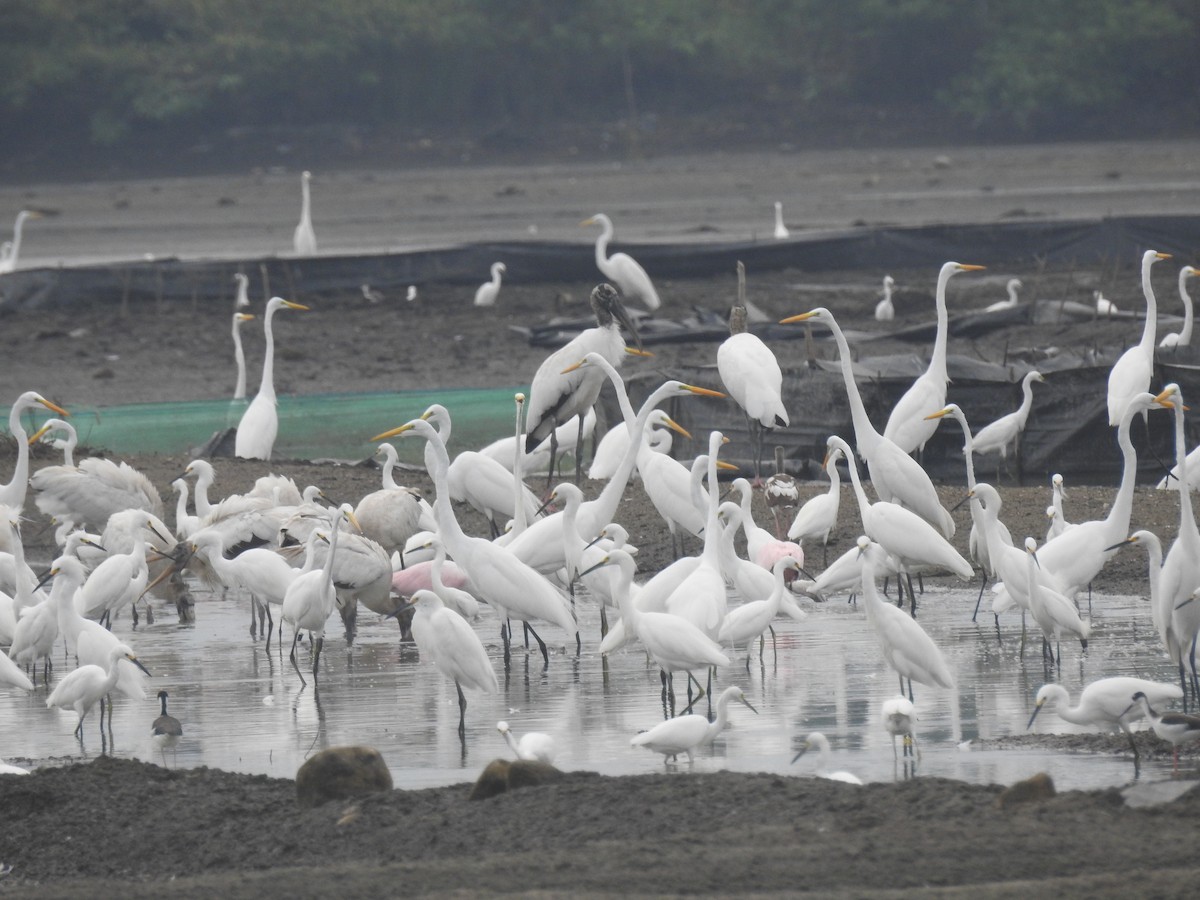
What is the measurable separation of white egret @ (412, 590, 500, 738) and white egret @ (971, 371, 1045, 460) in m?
5.65

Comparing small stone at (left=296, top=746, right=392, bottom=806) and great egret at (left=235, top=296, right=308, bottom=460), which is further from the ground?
great egret at (left=235, top=296, right=308, bottom=460)

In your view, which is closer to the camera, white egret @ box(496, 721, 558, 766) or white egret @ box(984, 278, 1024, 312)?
white egret @ box(496, 721, 558, 766)

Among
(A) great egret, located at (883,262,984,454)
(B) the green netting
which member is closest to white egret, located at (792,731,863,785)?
(A) great egret, located at (883,262,984,454)

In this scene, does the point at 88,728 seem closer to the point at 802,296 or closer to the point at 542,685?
the point at 542,685

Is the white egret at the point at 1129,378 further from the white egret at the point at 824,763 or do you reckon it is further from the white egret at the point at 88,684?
the white egret at the point at 88,684

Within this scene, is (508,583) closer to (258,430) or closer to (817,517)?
(817,517)

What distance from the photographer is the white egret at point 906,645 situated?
7.79m

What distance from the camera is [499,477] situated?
39.5ft

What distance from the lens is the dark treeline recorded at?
57.6 metres

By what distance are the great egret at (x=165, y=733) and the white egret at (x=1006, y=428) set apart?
6601 mm

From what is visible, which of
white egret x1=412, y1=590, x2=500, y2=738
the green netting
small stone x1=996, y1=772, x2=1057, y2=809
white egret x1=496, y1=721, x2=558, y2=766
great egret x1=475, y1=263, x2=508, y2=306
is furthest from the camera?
great egret x1=475, y1=263, x2=508, y2=306

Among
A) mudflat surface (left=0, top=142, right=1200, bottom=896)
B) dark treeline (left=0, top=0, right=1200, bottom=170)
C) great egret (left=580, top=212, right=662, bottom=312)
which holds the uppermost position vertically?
dark treeline (left=0, top=0, right=1200, bottom=170)

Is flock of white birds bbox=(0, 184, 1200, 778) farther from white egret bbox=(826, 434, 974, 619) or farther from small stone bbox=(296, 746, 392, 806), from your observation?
small stone bbox=(296, 746, 392, 806)

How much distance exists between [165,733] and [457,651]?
4.25ft
